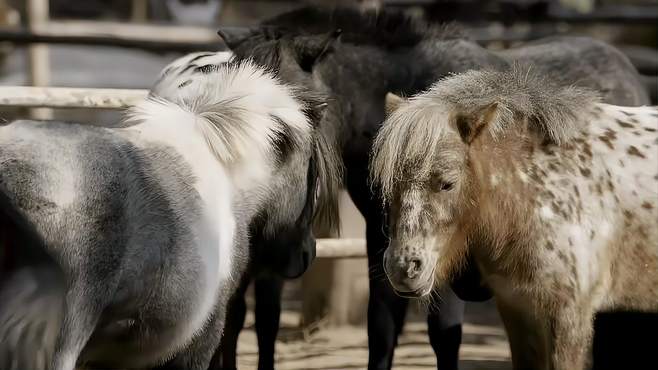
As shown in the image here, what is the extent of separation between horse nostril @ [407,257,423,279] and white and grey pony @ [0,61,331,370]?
22.9 inches

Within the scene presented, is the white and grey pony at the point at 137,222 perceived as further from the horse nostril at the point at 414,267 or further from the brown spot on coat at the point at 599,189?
the brown spot on coat at the point at 599,189

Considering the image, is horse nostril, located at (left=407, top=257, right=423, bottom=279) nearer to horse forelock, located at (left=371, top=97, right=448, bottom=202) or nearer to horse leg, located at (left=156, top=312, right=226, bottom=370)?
horse forelock, located at (left=371, top=97, right=448, bottom=202)

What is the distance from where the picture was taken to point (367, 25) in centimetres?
485

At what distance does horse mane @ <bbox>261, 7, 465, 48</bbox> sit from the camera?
476cm

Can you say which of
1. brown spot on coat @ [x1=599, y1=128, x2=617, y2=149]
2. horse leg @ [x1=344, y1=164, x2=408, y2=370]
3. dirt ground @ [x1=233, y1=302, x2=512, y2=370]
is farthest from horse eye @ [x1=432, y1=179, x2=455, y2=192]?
dirt ground @ [x1=233, y1=302, x2=512, y2=370]

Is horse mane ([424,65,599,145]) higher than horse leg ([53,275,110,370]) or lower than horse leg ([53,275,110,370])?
higher

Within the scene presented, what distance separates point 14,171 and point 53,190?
11 cm

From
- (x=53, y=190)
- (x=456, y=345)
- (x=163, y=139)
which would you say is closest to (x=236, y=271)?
(x=163, y=139)

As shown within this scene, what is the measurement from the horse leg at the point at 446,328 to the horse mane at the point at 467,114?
36.9 inches

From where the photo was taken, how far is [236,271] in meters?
3.53

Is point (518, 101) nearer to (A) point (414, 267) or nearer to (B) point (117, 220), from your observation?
(A) point (414, 267)

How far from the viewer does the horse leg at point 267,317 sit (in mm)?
4660

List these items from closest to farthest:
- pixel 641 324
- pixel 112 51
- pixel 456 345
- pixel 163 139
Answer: pixel 163 139
pixel 456 345
pixel 641 324
pixel 112 51

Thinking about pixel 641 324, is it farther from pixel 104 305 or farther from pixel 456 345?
pixel 104 305
